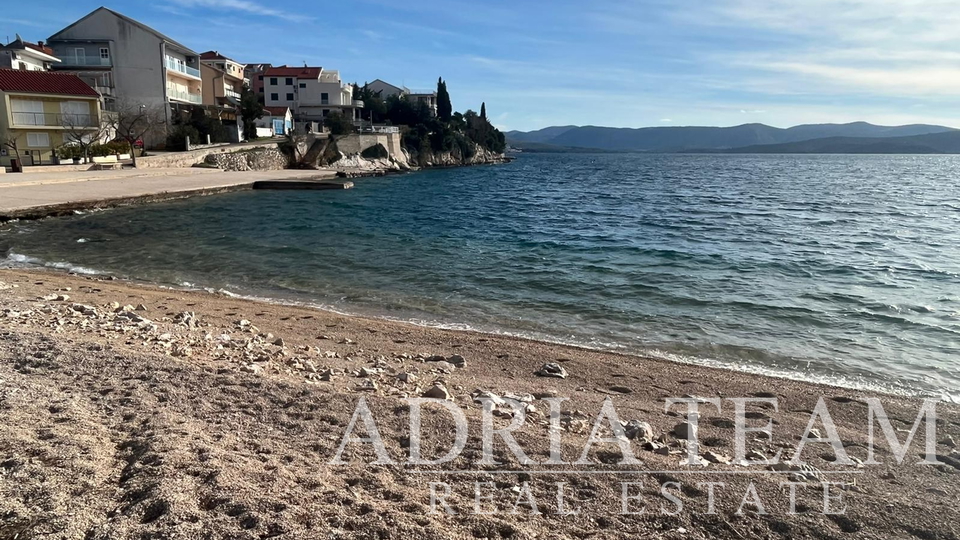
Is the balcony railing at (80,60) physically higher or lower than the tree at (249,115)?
higher

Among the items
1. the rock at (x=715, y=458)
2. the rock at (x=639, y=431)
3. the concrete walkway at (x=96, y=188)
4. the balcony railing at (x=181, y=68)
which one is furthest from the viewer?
the balcony railing at (x=181, y=68)

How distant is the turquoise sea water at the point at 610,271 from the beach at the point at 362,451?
254cm

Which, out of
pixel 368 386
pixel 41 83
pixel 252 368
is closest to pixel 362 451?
pixel 368 386

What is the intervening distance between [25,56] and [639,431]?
2516 inches

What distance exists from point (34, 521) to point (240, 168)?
6074 cm

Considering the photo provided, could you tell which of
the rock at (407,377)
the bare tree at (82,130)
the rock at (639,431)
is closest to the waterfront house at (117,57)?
the bare tree at (82,130)

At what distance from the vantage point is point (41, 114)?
4259cm

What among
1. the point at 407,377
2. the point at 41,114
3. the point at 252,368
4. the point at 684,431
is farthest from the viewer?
the point at 41,114

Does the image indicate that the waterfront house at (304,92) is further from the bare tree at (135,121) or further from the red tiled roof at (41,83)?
the red tiled roof at (41,83)

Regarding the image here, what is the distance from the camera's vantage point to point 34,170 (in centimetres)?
3881

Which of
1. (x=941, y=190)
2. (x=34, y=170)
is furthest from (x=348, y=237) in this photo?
(x=941, y=190)

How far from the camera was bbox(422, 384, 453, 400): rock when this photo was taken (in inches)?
269

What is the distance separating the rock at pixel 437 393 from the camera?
6.82 meters

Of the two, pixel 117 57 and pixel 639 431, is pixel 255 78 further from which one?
pixel 639 431
